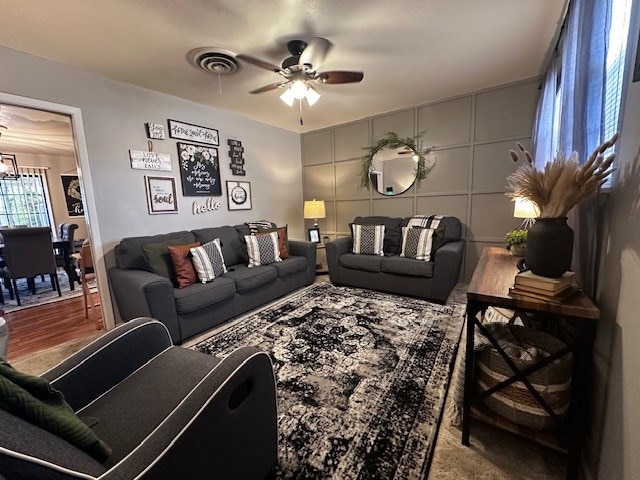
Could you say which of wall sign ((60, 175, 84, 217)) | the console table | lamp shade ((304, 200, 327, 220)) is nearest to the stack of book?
the console table

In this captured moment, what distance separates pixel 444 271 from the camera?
9.35 feet

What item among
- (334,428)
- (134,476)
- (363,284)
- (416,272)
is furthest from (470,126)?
(134,476)

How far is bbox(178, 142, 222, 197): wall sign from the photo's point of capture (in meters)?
3.18

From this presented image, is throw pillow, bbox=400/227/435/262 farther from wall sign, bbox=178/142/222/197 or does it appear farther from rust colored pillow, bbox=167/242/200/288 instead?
wall sign, bbox=178/142/222/197

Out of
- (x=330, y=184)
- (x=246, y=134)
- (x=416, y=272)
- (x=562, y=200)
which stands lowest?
(x=416, y=272)

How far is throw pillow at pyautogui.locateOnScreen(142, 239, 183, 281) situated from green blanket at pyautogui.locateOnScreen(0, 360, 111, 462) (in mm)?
1913

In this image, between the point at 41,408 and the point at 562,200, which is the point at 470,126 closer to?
the point at 562,200

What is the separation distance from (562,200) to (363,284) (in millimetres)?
2510

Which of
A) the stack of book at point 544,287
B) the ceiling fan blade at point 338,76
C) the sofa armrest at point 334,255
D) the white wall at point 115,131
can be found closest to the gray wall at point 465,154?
the sofa armrest at point 334,255

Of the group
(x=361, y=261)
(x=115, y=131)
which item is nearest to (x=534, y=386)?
(x=361, y=261)

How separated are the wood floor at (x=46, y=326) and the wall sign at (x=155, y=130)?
2.04 metres

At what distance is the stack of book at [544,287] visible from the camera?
3.38 feet

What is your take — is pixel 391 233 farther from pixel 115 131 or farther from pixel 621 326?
pixel 115 131

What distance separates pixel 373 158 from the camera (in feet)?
13.3
